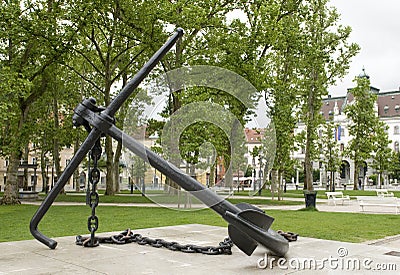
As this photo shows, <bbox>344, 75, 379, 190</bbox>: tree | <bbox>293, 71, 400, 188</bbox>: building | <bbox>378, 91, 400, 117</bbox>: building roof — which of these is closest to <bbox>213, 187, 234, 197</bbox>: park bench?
<bbox>344, 75, 379, 190</bbox>: tree

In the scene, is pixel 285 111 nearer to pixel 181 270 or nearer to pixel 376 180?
pixel 181 270

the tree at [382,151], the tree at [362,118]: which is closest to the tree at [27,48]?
the tree at [362,118]

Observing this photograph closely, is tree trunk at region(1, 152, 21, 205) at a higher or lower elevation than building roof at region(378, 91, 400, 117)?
lower

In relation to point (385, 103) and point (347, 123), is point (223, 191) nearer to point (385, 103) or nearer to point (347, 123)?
point (347, 123)

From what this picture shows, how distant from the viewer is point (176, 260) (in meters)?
7.71

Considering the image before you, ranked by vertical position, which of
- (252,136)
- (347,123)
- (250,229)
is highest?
(347,123)

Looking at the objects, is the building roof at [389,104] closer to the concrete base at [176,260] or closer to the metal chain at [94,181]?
the concrete base at [176,260]

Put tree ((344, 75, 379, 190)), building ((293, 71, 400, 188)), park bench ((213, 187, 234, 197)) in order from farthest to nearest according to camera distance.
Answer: building ((293, 71, 400, 188)), tree ((344, 75, 379, 190)), park bench ((213, 187, 234, 197))

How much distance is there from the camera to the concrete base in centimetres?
695

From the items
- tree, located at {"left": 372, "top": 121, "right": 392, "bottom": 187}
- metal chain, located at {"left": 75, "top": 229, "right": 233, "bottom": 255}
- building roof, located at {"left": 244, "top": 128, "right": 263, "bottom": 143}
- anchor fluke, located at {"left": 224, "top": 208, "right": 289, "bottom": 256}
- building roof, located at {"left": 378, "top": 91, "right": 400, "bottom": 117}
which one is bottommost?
metal chain, located at {"left": 75, "top": 229, "right": 233, "bottom": 255}

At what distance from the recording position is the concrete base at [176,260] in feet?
22.8

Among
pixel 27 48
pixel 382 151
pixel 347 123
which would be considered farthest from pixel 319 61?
pixel 347 123

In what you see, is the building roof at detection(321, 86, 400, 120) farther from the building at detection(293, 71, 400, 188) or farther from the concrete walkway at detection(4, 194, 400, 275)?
the concrete walkway at detection(4, 194, 400, 275)

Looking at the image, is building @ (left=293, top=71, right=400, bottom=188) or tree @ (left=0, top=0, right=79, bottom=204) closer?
tree @ (left=0, top=0, right=79, bottom=204)
